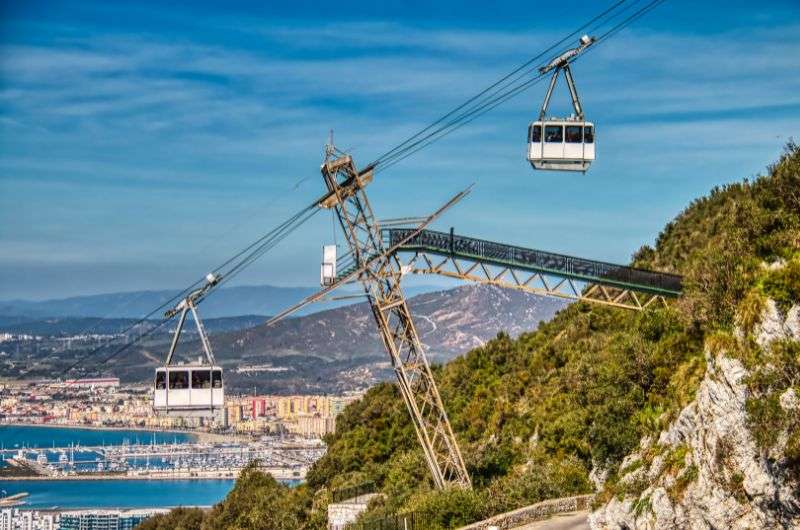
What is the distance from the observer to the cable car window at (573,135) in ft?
89.1

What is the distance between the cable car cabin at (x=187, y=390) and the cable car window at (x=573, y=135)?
9.87 metres

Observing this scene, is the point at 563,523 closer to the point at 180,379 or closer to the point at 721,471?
the point at 721,471

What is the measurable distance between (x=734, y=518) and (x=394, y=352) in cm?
1271

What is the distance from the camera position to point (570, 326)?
4850 cm

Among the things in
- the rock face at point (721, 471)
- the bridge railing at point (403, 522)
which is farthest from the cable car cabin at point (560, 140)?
the bridge railing at point (403, 522)

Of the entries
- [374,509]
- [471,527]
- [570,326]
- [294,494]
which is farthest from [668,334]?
[294,494]

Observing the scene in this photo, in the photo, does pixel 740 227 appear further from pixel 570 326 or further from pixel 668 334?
pixel 570 326

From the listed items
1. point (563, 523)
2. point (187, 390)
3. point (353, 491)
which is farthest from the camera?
point (353, 491)

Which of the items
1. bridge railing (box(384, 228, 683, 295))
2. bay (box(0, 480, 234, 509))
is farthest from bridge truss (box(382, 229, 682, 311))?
bay (box(0, 480, 234, 509))

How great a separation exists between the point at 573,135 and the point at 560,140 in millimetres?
304

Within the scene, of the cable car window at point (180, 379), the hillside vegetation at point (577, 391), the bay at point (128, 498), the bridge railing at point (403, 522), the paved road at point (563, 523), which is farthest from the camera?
the bay at point (128, 498)

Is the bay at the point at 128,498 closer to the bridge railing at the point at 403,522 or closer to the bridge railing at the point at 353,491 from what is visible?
the bridge railing at the point at 353,491

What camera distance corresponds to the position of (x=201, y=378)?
29.2 metres

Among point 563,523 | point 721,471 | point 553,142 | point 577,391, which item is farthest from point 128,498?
point 721,471
